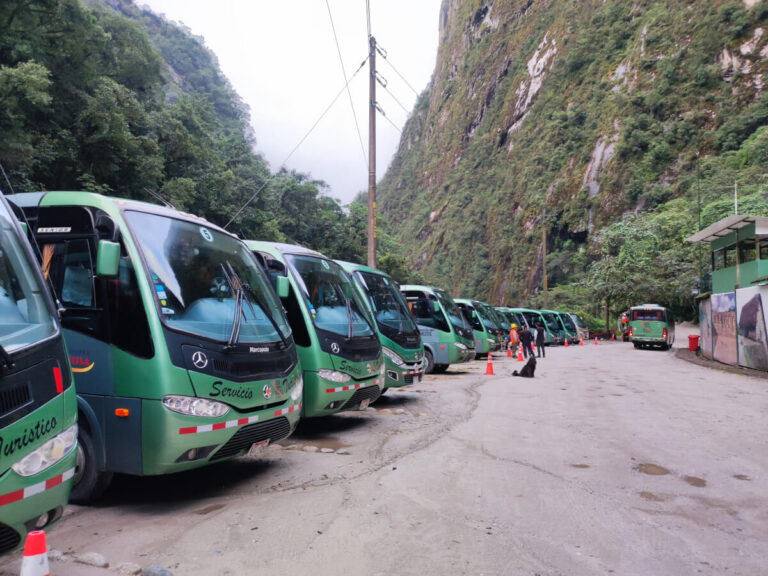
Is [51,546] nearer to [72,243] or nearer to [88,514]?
[88,514]

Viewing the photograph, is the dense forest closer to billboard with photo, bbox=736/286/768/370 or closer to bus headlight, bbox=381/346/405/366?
bus headlight, bbox=381/346/405/366

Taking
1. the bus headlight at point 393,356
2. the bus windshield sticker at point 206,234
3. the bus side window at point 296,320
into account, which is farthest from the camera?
the bus headlight at point 393,356

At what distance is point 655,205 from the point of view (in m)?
53.4

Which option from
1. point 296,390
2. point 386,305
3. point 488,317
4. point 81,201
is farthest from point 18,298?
point 488,317

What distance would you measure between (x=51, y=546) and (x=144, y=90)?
118 ft

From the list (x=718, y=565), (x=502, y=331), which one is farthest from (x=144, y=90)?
(x=718, y=565)

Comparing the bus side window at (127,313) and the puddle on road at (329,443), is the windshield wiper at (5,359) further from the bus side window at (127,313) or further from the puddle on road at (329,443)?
the puddle on road at (329,443)

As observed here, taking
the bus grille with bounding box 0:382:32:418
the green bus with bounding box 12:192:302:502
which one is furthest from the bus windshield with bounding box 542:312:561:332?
the bus grille with bounding box 0:382:32:418

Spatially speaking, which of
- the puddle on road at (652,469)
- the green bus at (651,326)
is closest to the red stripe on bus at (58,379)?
the puddle on road at (652,469)

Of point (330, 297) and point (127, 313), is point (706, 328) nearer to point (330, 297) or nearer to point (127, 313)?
point (330, 297)

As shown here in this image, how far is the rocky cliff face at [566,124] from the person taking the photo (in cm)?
5319

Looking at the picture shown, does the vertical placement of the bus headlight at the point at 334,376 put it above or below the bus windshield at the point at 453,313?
below

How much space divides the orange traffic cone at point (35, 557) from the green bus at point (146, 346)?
2.00 meters

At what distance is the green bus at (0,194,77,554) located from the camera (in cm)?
276
